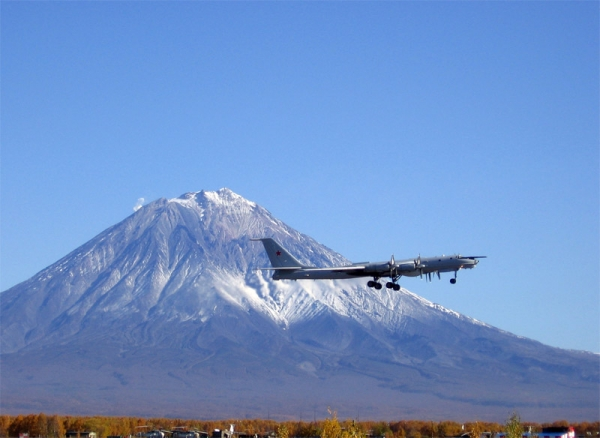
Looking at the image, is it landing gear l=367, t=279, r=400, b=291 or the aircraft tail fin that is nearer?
landing gear l=367, t=279, r=400, b=291

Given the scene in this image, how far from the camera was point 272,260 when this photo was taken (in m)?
95.0

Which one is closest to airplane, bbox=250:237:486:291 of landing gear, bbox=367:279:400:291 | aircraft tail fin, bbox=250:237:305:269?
landing gear, bbox=367:279:400:291

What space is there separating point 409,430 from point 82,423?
4802 cm

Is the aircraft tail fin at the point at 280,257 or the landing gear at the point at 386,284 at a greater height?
the aircraft tail fin at the point at 280,257

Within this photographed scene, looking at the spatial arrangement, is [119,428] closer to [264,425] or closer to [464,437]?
[264,425]

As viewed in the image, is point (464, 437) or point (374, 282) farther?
point (464, 437)

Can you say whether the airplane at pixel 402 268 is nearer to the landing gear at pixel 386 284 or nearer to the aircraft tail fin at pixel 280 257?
the landing gear at pixel 386 284

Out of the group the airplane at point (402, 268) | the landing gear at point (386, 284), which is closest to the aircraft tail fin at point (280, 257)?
the airplane at point (402, 268)

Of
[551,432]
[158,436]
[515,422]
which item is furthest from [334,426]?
[158,436]

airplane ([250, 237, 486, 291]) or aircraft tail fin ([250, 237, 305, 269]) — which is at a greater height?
aircraft tail fin ([250, 237, 305, 269])

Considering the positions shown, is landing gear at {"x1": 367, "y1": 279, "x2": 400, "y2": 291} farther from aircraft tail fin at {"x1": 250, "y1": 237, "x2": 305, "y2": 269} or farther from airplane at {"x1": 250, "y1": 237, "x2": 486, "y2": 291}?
aircraft tail fin at {"x1": 250, "y1": 237, "x2": 305, "y2": 269}

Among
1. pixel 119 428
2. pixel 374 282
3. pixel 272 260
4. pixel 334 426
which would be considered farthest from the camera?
pixel 119 428

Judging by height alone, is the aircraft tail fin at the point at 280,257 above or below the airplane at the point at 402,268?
above

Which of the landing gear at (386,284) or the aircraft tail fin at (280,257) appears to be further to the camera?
the aircraft tail fin at (280,257)
